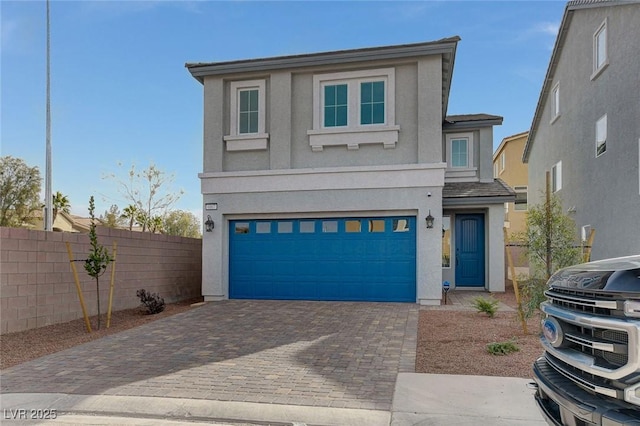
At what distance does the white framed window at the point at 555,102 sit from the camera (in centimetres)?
1730

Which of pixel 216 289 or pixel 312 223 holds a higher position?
pixel 312 223

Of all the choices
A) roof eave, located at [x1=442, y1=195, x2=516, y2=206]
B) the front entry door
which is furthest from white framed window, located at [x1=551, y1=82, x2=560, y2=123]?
the front entry door

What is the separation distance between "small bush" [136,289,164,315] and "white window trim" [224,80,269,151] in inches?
178

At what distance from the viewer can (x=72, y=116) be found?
69.4 feet

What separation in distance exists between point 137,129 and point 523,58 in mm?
15760

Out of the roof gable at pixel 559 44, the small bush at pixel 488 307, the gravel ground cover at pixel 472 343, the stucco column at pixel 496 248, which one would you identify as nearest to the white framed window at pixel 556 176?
the roof gable at pixel 559 44

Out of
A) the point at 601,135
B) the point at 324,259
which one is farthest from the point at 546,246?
the point at 601,135

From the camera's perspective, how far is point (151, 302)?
11.3 meters

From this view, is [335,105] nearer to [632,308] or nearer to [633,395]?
[632,308]

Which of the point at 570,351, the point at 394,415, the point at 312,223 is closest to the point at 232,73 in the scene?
the point at 312,223

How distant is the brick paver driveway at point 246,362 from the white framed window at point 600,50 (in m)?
8.88

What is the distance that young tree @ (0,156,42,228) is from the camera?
24.7 metres

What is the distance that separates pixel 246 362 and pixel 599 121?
11849 millimetres

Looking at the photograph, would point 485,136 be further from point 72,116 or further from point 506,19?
point 72,116
